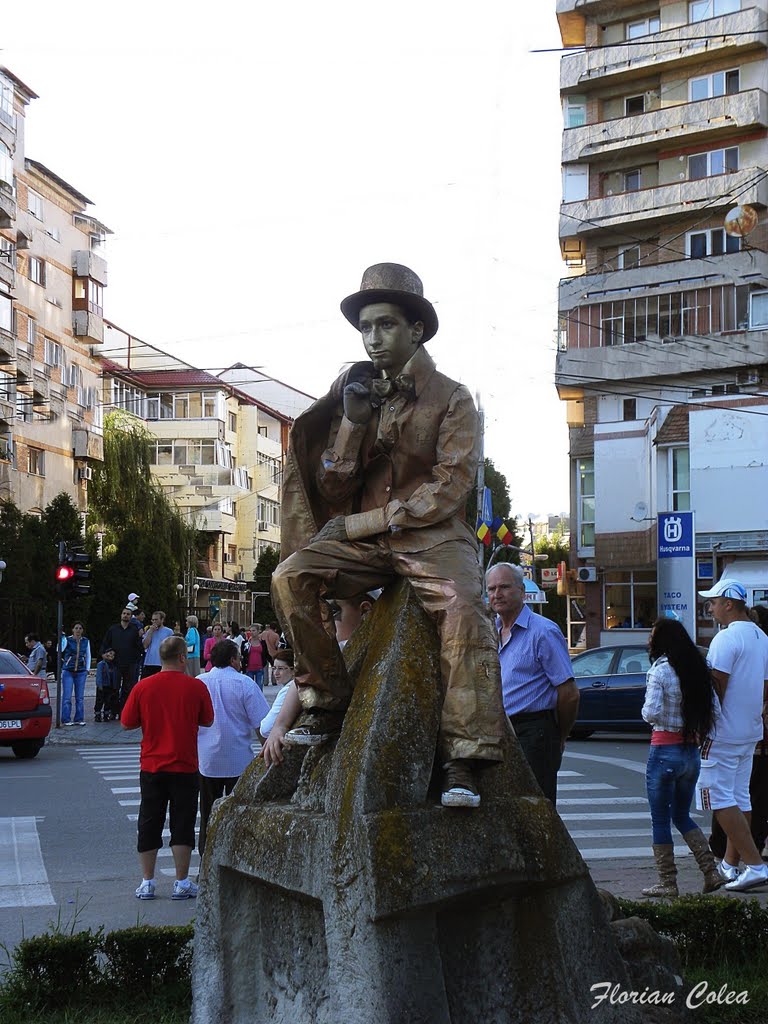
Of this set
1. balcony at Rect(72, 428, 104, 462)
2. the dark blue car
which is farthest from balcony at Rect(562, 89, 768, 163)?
the dark blue car

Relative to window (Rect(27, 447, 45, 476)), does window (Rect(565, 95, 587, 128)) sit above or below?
above

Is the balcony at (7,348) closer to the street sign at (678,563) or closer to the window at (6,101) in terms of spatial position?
the window at (6,101)

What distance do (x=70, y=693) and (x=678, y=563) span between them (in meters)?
13.8

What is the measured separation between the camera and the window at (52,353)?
58531 mm

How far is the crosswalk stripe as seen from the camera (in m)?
9.73

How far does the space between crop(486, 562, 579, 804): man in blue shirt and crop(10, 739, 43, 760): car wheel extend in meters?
14.1

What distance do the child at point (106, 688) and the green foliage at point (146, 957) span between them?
1953 cm

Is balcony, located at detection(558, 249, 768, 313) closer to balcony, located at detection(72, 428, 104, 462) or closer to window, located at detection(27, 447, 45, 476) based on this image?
balcony, located at detection(72, 428, 104, 462)

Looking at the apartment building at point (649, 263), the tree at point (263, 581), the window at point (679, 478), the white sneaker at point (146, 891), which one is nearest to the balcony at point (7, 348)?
the apartment building at point (649, 263)

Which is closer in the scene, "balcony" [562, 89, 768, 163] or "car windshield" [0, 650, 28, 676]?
"car windshield" [0, 650, 28, 676]

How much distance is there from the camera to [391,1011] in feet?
13.9

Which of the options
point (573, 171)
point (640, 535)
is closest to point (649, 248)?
point (573, 171)

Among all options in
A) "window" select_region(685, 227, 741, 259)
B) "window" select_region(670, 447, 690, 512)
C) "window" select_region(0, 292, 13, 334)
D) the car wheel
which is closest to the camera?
the car wheel

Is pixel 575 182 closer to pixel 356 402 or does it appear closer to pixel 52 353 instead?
pixel 52 353
